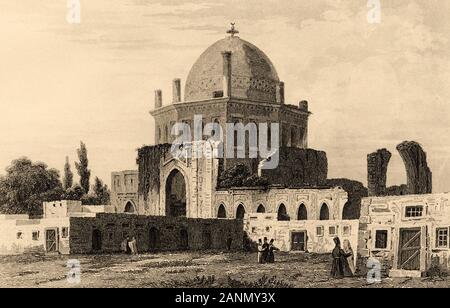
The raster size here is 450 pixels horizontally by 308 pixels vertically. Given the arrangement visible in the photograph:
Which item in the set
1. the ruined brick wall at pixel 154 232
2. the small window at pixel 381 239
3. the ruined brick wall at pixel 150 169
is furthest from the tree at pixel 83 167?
the small window at pixel 381 239

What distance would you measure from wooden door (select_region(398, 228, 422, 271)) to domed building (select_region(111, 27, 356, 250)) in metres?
12.8

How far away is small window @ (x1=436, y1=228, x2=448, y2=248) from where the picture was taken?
78.9ft

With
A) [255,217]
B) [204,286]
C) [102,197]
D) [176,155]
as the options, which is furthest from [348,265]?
[176,155]

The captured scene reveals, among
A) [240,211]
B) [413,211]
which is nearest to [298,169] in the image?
[240,211]

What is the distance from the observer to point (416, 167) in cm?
2681

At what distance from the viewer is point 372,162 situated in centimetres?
2748

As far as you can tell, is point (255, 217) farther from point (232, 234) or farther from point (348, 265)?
point (348, 265)

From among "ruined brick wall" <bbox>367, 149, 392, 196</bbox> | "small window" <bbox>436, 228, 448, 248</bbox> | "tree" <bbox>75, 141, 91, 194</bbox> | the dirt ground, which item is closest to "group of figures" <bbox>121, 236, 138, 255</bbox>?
the dirt ground

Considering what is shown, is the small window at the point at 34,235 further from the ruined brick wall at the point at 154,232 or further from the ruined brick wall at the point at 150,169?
the ruined brick wall at the point at 150,169

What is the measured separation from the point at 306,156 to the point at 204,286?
58.7ft

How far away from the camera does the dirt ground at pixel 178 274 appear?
24000 millimetres

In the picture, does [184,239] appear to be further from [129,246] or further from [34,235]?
[34,235]

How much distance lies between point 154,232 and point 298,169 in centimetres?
1148
